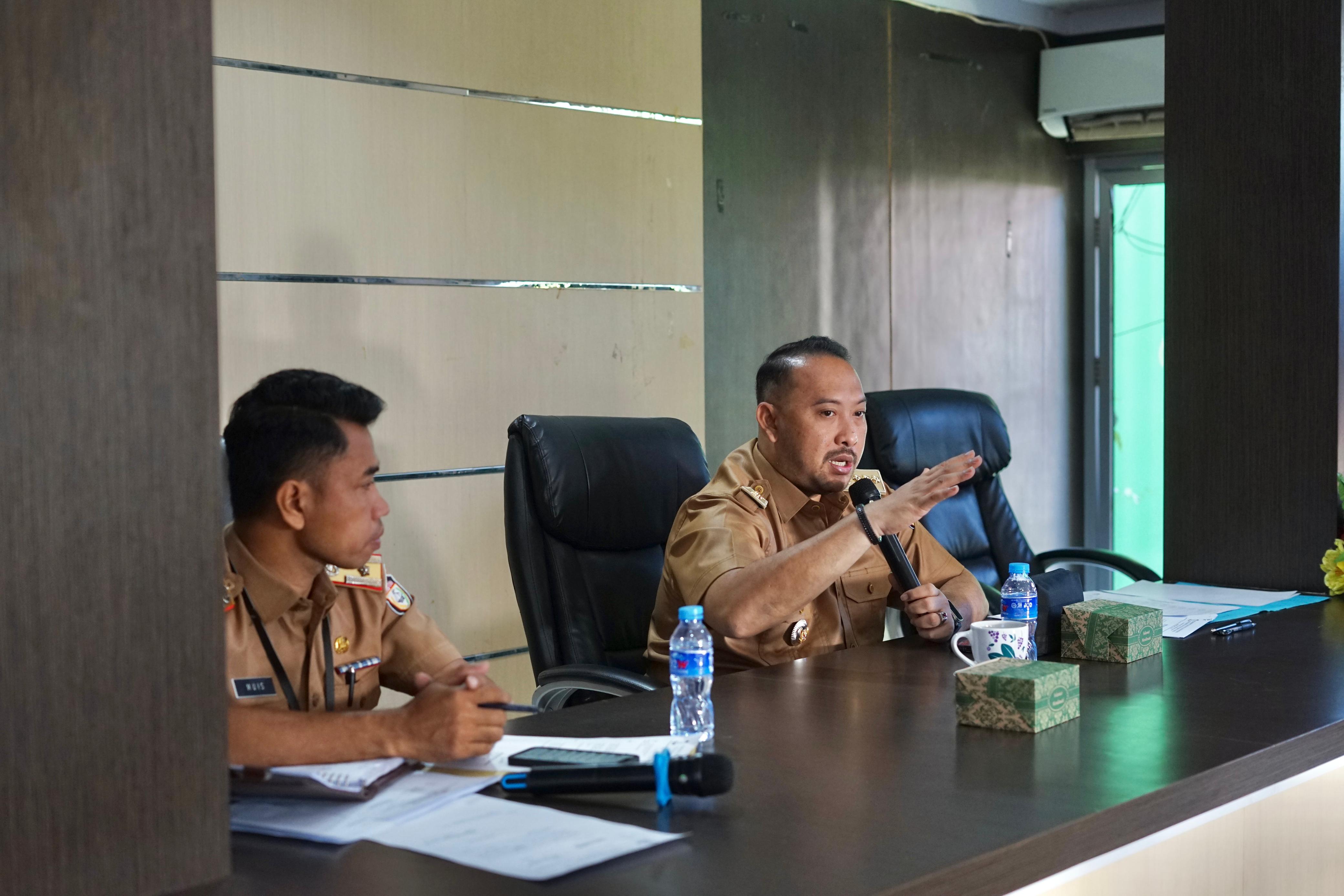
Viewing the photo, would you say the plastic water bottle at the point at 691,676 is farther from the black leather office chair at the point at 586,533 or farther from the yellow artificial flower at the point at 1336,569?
the yellow artificial flower at the point at 1336,569

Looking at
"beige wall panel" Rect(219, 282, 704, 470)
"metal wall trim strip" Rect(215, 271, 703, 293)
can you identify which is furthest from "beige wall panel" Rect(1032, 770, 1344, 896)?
"metal wall trim strip" Rect(215, 271, 703, 293)

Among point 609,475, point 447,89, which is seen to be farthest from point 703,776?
point 447,89

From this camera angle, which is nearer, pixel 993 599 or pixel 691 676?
pixel 691 676

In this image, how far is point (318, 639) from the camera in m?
1.77

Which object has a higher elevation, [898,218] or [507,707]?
[898,218]

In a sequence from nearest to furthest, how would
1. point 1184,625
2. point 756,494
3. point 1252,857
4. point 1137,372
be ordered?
point 1252,857 < point 1184,625 < point 756,494 < point 1137,372

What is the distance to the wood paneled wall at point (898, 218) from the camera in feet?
14.7

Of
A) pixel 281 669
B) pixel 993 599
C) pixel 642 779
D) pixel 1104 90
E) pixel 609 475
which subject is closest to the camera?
pixel 642 779

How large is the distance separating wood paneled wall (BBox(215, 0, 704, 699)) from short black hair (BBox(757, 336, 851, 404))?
1136 mm

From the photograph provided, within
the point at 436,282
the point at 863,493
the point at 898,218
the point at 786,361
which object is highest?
the point at 898,218

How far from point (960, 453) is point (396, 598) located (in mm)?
1990

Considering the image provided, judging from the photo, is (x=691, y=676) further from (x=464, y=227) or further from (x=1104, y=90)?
(x=1104, y=90)

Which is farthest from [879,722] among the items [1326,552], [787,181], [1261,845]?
[787,181]

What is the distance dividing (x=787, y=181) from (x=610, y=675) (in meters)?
2.79
